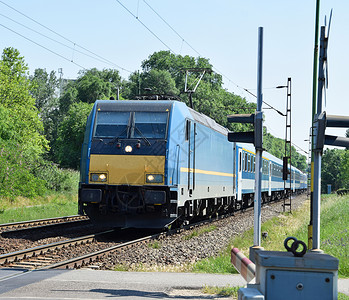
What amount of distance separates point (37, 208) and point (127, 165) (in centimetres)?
1245

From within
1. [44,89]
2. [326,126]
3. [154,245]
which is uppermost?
[44,89]

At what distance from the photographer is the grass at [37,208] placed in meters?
23.1

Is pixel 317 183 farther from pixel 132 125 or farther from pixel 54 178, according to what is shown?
pixel 54 178

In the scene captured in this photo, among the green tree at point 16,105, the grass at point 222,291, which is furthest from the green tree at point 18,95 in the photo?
the grass at point 222,291

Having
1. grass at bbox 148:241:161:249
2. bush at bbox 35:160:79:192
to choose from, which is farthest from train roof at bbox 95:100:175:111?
bush at bbox 35:160:79:192

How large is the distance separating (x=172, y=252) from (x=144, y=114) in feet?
14.9

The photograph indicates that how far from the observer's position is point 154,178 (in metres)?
15.8

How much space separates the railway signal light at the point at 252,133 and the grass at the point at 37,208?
1371 cm

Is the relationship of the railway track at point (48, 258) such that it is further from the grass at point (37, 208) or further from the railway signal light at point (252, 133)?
the grass at point (37, 208)

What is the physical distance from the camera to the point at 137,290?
845cm

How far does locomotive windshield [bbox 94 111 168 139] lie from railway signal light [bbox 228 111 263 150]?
6.82 meters

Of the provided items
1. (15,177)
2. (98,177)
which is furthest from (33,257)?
(15,177)

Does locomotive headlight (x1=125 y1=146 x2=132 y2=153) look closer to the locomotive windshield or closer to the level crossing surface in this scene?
the locomotive windshield

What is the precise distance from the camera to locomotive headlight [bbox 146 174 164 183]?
51.5 ft
